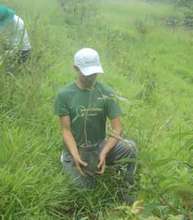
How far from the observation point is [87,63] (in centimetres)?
429

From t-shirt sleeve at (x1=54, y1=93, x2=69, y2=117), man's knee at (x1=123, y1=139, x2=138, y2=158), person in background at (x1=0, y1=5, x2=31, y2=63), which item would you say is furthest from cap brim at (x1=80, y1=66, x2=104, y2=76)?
person in background at (x1=0, y1=5, x2=31, y2=63)

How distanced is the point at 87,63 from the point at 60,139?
887 millimetres

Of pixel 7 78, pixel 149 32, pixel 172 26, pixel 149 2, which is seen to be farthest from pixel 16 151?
pixel 149 2

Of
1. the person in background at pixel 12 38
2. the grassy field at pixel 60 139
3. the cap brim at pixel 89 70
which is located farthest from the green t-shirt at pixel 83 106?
the person in background at pixel 12 38

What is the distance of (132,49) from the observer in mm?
12195

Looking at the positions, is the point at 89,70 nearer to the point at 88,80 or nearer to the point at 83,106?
the point at 88,80

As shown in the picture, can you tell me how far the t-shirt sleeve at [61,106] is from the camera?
14.3 feet

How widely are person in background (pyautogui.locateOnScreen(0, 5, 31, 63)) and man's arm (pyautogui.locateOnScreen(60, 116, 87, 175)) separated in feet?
2.71

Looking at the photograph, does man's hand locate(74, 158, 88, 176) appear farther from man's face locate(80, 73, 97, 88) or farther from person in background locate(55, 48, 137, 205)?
man's face locate(80, 73, 97, 88)

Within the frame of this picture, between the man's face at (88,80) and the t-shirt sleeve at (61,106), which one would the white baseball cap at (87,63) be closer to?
the man's face at (88,80)

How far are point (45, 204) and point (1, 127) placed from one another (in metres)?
0.81

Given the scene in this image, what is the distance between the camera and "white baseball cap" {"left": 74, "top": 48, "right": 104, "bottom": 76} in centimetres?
427

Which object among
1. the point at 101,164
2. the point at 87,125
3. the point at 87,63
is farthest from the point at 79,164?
the point at 87,63

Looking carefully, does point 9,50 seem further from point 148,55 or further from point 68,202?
point 148,55
